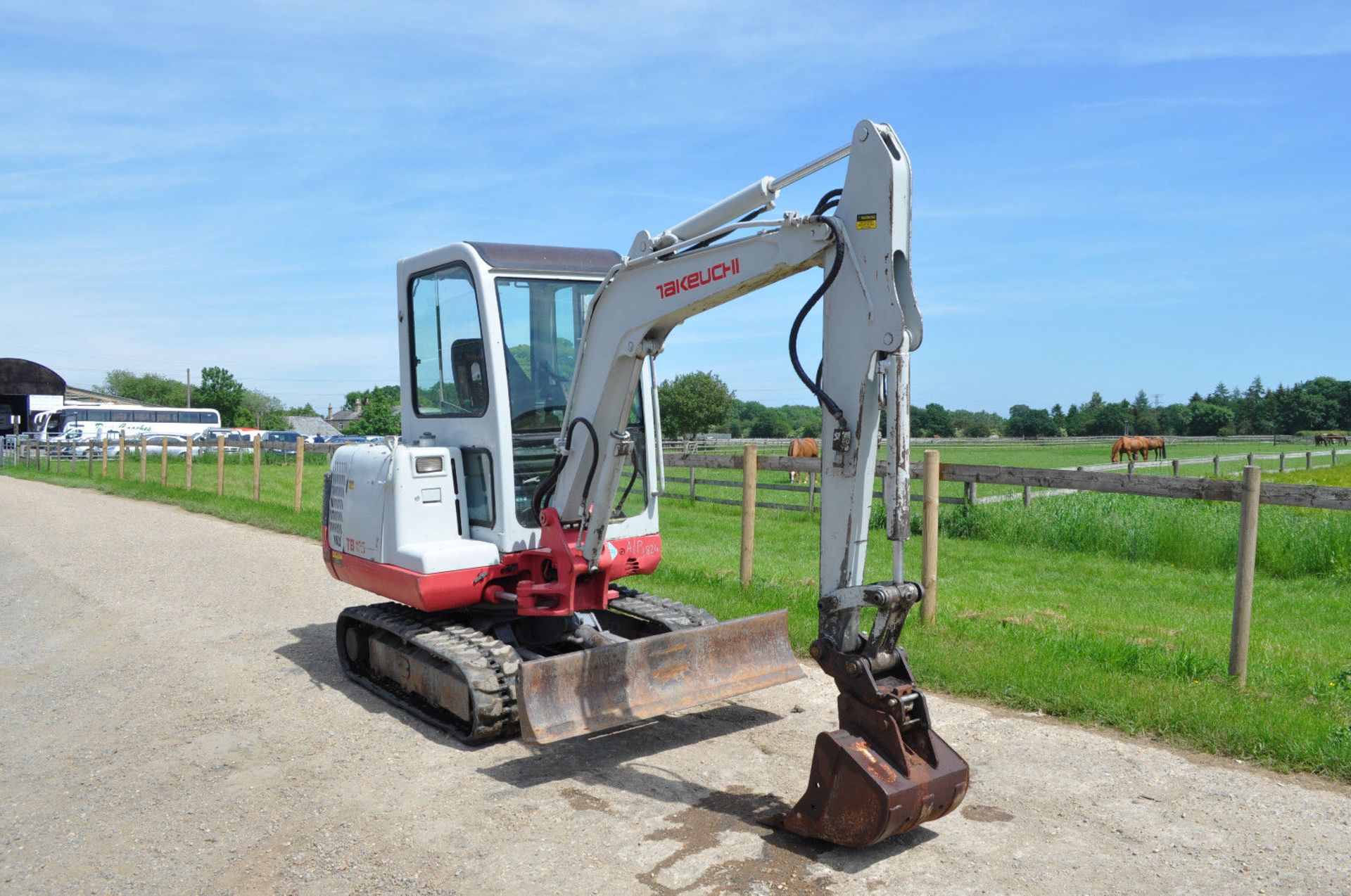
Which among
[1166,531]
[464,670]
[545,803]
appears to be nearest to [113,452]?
[1166,531]

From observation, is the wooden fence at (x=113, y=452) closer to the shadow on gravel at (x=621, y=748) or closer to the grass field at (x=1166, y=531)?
the grass field at (x=1166, y=531)

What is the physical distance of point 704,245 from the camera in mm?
5473

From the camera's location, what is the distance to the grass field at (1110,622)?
19.7ft

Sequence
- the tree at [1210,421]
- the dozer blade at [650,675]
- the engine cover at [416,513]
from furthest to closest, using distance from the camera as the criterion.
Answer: the tree at [1210,421] → the engine cover at [416,513] → the dozer blade at [650,675]

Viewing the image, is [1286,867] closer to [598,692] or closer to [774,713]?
[774,713]

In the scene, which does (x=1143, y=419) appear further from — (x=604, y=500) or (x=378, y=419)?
(x=604, y=500)

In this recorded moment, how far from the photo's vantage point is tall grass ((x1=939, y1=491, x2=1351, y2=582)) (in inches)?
472

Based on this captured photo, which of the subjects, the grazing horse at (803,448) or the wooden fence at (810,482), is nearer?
the wooden fence at (810,482)

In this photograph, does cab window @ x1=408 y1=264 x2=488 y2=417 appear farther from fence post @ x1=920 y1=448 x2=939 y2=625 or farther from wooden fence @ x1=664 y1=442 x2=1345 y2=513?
fence post @ x1=920 y1=448 x2=939 y2=625

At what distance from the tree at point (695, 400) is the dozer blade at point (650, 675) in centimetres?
4785

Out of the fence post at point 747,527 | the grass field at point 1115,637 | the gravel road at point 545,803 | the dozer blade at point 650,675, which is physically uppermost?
the fence post at point 747,527

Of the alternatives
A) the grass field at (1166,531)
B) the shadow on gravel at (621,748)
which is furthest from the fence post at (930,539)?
the grass field at (1166,531)

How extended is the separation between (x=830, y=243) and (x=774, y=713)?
3.14 m

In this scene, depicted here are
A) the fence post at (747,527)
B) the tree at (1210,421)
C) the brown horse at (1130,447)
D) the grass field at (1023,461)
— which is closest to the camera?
the fence post at (747,527)
